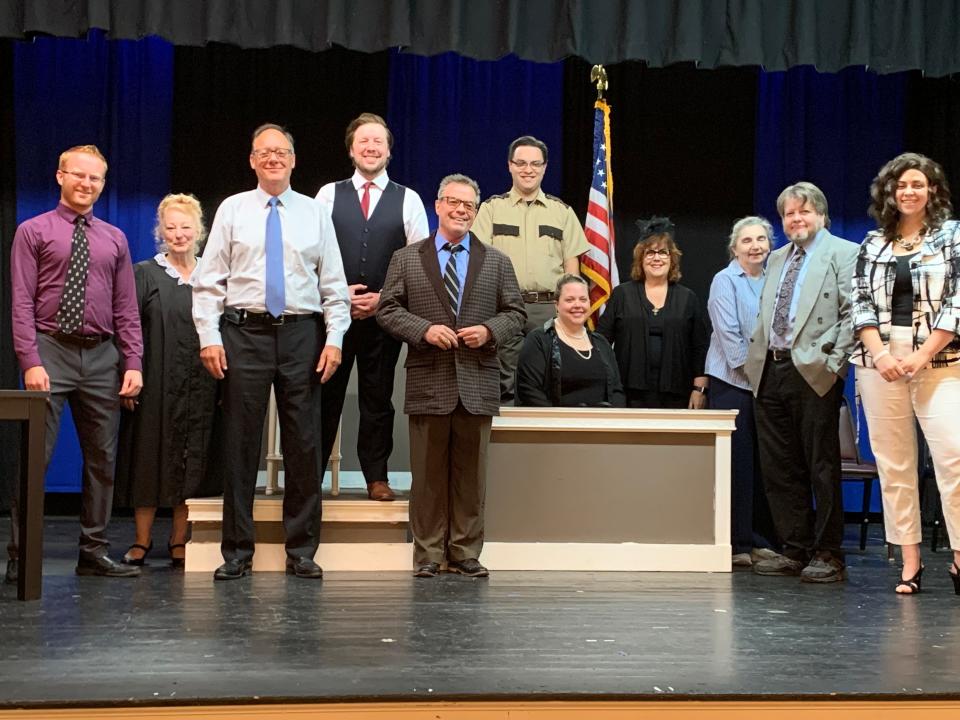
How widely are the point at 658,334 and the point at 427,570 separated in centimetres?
154

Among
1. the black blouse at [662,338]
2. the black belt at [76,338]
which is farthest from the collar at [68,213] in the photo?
the black blouse at [662,338]

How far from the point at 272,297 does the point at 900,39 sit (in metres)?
3.62

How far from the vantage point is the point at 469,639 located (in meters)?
3.04

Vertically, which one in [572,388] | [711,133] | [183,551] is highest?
[711,133]

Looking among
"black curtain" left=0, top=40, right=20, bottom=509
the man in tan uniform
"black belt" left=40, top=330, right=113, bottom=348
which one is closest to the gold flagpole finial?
the man in tan uniform

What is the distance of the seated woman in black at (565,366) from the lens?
477 centimetres

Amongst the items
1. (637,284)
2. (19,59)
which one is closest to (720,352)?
(637,284)

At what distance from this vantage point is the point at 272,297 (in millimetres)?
4109

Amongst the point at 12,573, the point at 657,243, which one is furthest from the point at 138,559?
the point at 657,243

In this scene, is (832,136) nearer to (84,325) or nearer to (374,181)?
(374,181)

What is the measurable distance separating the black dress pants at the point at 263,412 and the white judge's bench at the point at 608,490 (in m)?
0.43

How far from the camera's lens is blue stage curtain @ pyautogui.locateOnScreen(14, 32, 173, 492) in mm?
6684

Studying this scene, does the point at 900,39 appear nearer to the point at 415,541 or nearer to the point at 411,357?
the point at 411,357

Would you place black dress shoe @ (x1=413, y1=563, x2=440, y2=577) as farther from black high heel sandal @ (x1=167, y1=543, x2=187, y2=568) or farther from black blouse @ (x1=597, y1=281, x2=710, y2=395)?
black blouse @ (x1=597, y1=281, x2=710, y2=395)
